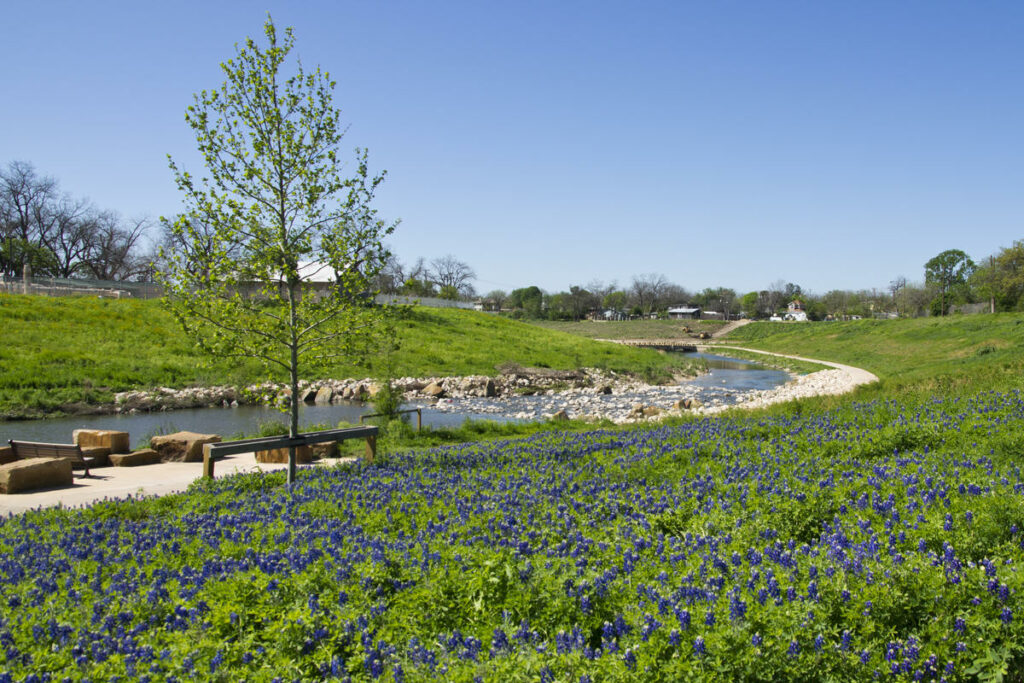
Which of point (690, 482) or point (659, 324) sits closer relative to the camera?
point (690, 482)

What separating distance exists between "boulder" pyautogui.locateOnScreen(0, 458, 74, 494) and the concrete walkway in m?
0.17

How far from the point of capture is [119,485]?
1180cm

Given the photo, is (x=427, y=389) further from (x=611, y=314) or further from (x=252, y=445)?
(x=611, y=314)

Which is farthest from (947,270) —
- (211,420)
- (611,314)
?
(211,420)

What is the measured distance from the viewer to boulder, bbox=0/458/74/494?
1122 centimetres

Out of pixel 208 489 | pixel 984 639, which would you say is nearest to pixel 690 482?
pixel 984 639

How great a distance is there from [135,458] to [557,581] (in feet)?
43.9

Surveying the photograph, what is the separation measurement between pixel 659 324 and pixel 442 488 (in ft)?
351

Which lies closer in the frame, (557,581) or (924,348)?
(557,581)

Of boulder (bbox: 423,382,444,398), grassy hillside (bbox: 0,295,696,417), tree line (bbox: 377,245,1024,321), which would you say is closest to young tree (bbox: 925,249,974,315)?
tree line (bbox: 377,245,1024,321)

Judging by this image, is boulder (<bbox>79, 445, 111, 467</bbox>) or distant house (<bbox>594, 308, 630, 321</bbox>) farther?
distant house (<bbox>594, 308, 630, 321</bbox>)

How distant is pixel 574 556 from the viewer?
5148 millimetres

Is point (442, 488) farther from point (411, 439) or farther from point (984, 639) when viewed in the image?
point (411, 439)

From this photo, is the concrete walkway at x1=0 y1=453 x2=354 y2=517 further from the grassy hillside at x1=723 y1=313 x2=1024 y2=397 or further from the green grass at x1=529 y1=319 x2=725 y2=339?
the green grass at x1=529 y1=319 x2=725 y2=339
